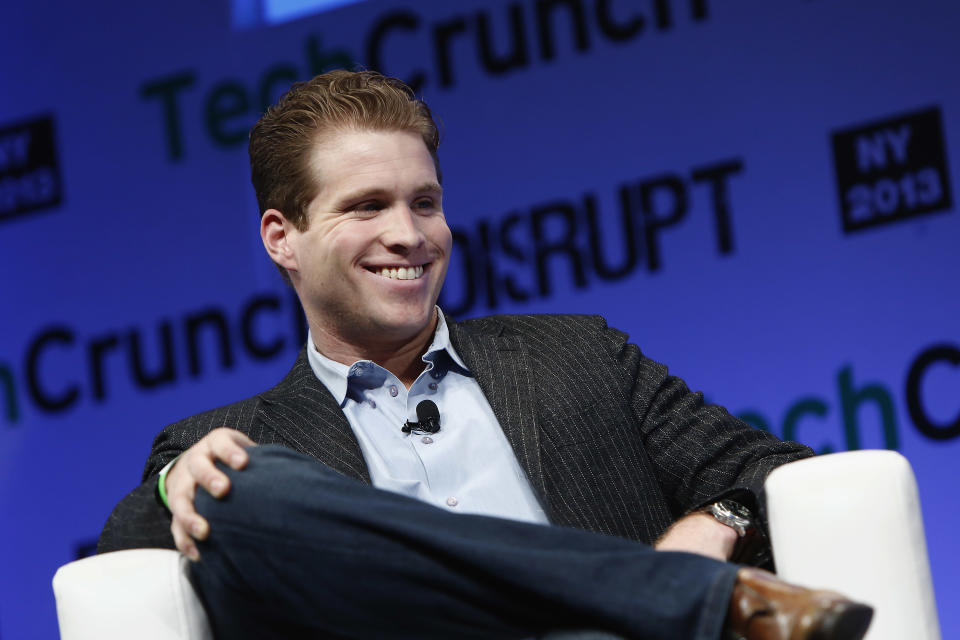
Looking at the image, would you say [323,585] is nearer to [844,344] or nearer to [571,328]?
[571,328]

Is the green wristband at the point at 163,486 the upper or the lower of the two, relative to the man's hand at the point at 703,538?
upper

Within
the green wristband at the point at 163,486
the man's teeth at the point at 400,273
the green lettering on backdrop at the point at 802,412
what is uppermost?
the man's teeth at the point at 400,273

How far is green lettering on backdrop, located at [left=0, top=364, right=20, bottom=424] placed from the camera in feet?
13.2

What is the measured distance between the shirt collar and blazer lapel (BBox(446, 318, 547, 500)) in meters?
0.02

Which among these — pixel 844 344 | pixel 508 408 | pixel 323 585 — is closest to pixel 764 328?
pixel 844 344

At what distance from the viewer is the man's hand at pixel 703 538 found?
164cm

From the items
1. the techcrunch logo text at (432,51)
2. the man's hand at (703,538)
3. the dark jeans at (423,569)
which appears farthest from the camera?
the techcrunch logo text at (432,51)

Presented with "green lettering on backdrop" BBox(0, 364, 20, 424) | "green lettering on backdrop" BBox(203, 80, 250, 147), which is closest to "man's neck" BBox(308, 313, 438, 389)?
"green lettering on backdrop" BBox(203, 80, 250, 147)

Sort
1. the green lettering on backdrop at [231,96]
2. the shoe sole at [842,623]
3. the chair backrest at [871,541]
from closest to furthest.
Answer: the shoe sole at [842,623] < the chair backrest at [871,541] < the green lettering on backdrop at [231,96]

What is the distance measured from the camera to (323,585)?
1.40m

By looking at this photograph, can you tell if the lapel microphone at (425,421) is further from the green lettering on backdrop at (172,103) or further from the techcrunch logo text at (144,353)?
the green lettering on backdrop at (172,103)

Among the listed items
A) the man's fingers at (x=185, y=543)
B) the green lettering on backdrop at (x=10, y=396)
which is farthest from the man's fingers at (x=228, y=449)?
the green lettering on backdrop at (x=10, y=396)

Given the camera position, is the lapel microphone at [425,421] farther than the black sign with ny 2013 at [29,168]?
No

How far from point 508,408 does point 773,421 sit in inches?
55.7
